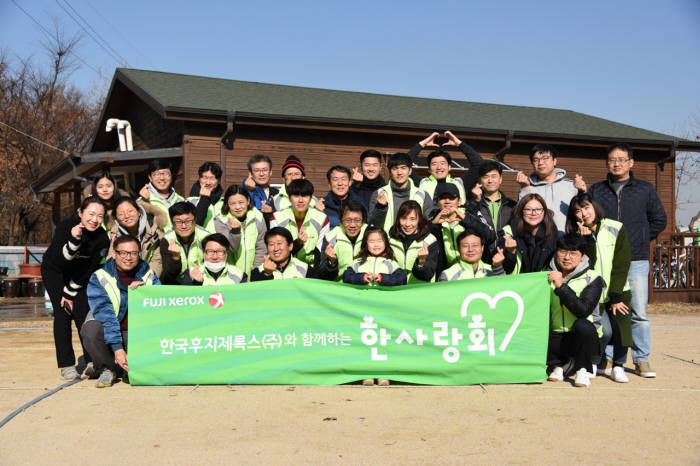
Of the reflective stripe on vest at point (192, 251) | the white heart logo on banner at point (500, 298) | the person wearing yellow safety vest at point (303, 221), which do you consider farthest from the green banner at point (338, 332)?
the person wearing yellow safety vest at point (303, 221)

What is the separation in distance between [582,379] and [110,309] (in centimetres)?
402

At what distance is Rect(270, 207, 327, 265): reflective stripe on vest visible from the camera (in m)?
5.89

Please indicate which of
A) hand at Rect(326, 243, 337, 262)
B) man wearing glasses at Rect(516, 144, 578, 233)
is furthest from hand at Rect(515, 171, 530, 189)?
hand at Rect(326, 243, 337, 262)

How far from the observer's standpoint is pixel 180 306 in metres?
5.08

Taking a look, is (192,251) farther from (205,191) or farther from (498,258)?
(498,258)

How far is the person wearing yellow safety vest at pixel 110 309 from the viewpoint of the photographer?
5.02 meters

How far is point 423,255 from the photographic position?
17.5 feet

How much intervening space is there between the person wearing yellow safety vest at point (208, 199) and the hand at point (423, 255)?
6.84 feet

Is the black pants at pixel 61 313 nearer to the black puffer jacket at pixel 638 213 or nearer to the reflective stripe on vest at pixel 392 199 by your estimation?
the reflective stripe on vest at pixel 392 199

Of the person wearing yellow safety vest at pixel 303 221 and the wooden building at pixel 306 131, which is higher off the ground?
the wooden building at pixel 306 131

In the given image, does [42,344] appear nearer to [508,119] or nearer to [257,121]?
[257,121]

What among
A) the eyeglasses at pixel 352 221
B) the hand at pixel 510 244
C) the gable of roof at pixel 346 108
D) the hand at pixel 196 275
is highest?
the gable of roof at pixel 346 108

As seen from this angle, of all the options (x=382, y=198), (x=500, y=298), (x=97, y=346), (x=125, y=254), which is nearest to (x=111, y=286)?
(x=125, y=254)

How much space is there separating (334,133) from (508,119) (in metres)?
5.59
